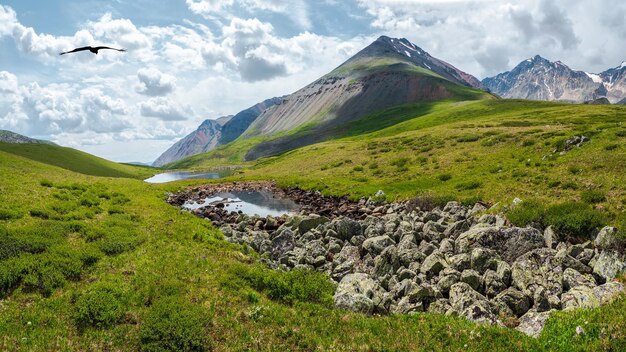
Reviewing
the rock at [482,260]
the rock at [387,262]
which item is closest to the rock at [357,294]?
the rock at [387,262]

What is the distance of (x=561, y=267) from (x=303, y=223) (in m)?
19.8

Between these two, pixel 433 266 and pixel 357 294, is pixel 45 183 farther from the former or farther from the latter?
pixel 433 266

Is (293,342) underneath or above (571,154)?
underneath

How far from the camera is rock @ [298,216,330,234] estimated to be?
106ft

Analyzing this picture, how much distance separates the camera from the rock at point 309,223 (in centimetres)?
3238

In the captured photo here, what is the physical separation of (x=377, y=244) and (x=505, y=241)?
7.97 meters

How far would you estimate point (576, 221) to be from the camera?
23.0 m

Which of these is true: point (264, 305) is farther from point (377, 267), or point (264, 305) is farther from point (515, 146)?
point (515, 146)

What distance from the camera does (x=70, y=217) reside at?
25406 millimetres

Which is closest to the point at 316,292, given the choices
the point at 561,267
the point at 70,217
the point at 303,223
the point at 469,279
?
the point at 469,279

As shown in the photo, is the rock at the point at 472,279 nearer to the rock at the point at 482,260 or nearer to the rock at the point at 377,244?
the rock at the point at 482,260

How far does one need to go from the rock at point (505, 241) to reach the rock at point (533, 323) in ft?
22.1

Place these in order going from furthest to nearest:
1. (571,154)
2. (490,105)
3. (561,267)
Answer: (490,105), (571,154), (561,267)

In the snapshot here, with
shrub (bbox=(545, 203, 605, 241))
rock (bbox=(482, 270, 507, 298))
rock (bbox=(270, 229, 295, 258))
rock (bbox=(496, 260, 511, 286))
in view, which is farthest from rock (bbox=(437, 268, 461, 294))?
rock (bbox=(270, 229, 295, 258))
